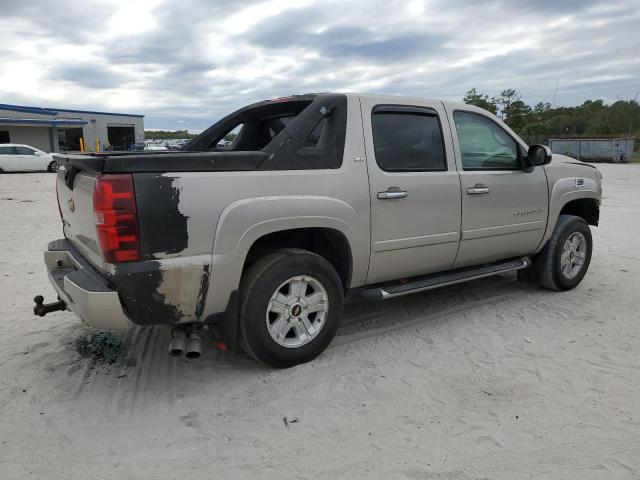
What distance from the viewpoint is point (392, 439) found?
2.86m

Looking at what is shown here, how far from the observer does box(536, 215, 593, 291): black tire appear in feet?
17.3

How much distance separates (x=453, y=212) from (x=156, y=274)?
8.11ft

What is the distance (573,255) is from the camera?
219 inches

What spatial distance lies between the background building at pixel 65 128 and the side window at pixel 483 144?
41.1 meters

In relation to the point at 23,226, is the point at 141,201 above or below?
above

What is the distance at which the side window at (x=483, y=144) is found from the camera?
4520 millimetres

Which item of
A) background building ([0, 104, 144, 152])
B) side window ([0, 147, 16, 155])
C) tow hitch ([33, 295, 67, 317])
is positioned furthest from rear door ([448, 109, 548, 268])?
background building ([0, 104, 144, 152])

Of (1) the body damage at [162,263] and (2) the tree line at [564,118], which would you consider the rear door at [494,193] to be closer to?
(1) the body damage at [162,263]

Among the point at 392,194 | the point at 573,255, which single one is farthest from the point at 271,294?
the point at 573,255

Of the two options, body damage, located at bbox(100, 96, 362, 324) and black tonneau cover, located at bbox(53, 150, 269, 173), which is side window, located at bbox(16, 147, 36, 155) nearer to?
black tonneau cover, located at bbox(53, 150, 269, 173)

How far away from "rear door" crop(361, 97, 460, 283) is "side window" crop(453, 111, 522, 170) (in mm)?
214

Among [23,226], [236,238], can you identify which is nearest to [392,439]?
[236,238]

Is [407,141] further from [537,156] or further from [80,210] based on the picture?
[80,210]

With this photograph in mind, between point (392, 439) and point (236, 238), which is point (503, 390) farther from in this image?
point (236, 238)
